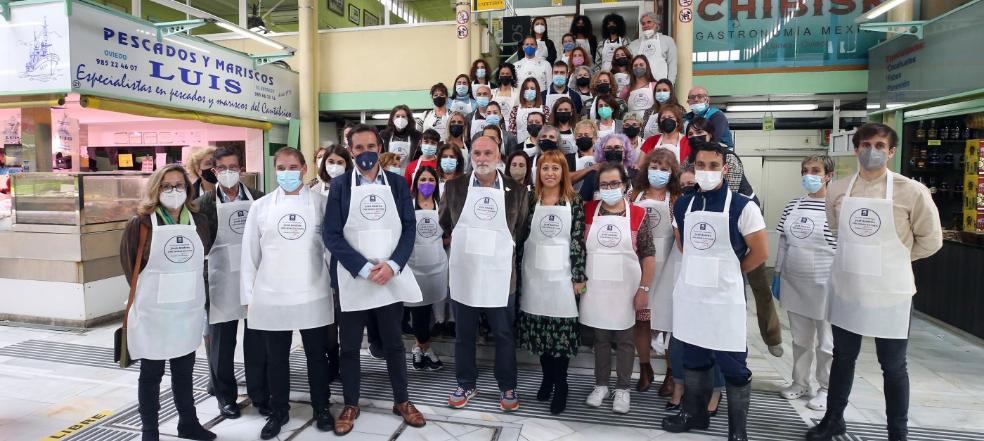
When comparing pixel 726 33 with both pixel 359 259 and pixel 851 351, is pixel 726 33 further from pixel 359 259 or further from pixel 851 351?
pixel 359 259

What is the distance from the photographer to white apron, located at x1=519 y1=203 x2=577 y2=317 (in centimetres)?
309

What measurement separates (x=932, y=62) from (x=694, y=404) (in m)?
5.46

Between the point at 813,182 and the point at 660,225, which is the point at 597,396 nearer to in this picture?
the point at 660,225

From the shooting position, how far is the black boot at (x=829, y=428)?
294cm

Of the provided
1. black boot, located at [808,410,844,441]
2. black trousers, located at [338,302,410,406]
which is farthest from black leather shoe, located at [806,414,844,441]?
black trousers, located at [338,302,410,406]

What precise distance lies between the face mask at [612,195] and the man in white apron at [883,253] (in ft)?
3.49

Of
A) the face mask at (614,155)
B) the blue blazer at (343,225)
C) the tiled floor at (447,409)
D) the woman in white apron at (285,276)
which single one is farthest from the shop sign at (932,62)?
the woman in white apron at (285,276)

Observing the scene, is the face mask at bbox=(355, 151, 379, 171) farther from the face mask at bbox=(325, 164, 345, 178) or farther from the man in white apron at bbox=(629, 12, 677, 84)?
the man in white apron at bbox=(629, 12, 677, 84)

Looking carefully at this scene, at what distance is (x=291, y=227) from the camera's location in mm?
2844

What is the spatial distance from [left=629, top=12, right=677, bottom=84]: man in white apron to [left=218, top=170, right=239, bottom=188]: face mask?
4630 mm

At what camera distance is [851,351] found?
2.81 metres

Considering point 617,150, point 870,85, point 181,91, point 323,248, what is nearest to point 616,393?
point 617,150

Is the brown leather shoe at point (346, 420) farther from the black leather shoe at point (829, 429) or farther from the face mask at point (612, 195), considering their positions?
the black leather shoe at point (829, 429)

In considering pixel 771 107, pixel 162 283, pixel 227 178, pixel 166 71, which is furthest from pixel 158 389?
pixel 771 107
